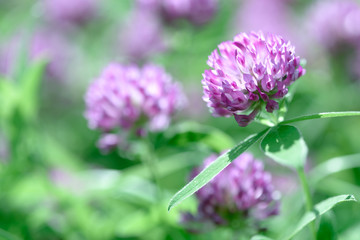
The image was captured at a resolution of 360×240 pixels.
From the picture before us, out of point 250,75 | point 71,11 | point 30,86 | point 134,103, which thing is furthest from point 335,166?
point 71,11

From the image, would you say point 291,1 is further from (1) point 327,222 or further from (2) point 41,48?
(1) point 327,222

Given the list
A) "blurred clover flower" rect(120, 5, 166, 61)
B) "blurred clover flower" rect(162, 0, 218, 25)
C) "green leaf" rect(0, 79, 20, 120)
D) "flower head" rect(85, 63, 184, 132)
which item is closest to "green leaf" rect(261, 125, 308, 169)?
"flower head" rect(85, 63, 184, 132)

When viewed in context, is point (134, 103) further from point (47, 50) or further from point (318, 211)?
point (47, 50)

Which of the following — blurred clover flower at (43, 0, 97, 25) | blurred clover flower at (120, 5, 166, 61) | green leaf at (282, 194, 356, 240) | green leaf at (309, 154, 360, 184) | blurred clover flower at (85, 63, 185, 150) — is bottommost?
green leaf at (282, 194, 356, 240)

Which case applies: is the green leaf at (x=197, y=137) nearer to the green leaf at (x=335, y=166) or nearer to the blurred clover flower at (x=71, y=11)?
the green leaf at (x=335, y=166)

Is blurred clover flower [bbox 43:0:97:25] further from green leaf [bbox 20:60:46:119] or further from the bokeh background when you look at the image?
green leaf [bbox 20:60:46:119]

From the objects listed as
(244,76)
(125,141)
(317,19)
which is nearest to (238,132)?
(317,19)
